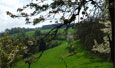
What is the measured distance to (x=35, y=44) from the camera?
18.0 ft

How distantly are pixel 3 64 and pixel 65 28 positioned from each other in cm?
1075

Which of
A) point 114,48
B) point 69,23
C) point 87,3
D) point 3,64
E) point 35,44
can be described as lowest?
point 3,64

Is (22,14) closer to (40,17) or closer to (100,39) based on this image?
(40,17)

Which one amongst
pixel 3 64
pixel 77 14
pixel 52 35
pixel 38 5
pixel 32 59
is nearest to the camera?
pixel 32 59

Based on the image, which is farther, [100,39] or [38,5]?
[100,39]

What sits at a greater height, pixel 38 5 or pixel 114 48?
pixel 38 5

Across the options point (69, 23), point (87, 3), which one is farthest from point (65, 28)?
point (87, 3)

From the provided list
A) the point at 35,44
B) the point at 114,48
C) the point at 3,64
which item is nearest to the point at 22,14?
the point at 35,44

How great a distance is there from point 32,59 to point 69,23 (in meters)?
2.07

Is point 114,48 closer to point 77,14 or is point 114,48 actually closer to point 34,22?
point 77,14

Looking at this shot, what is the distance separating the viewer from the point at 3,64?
16.2 m

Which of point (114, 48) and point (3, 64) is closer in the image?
point (114, 48)

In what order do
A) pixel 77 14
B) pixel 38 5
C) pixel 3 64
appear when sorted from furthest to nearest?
1. pixel 3 64
2. pixel 38 5
3. pixel 77 14

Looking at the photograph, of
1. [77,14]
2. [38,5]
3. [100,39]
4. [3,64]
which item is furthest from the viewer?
[100,39]
